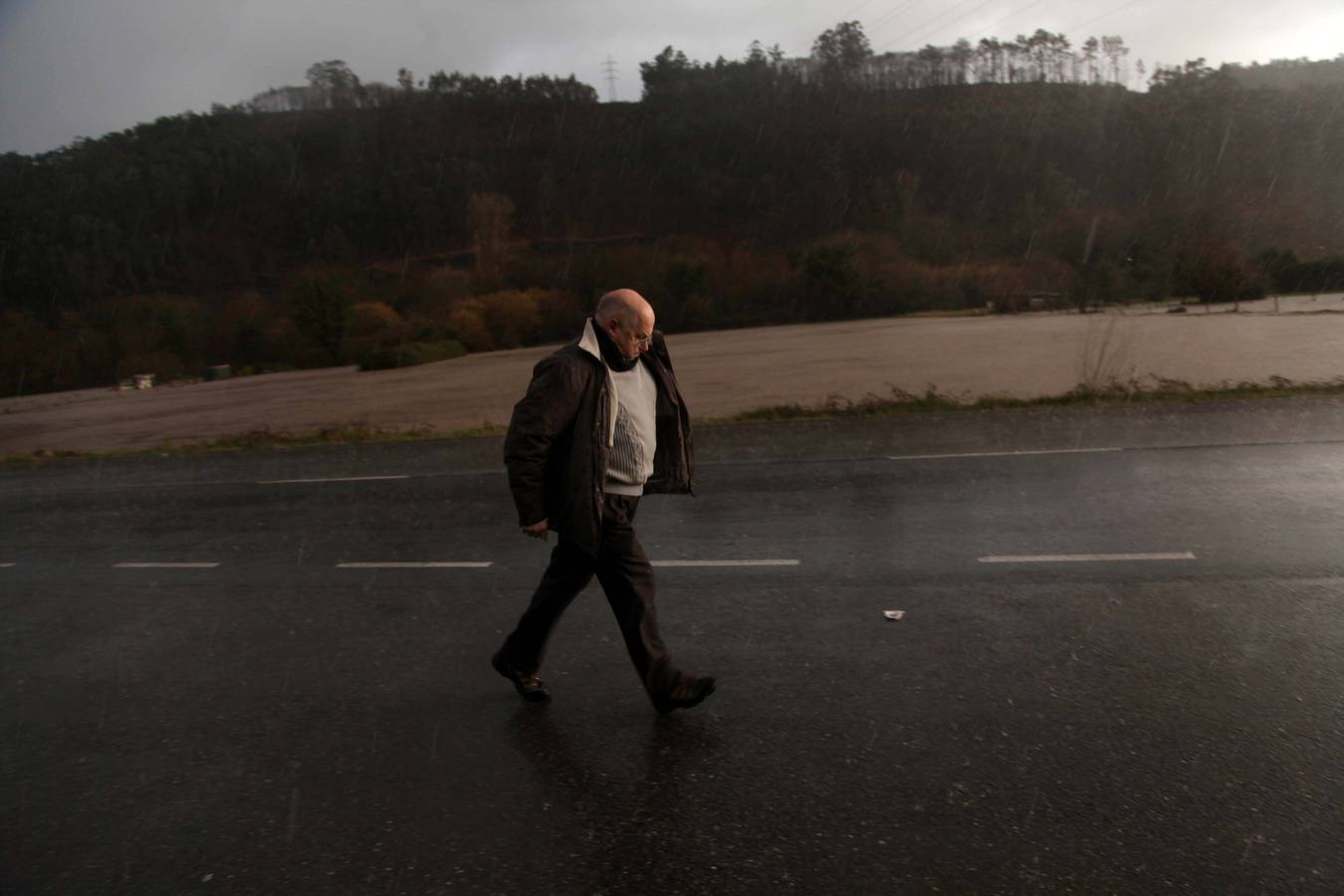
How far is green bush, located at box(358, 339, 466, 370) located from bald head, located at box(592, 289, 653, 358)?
25.9 m

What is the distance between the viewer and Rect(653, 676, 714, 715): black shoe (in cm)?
434

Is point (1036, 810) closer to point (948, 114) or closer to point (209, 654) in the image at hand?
point (209, 654)

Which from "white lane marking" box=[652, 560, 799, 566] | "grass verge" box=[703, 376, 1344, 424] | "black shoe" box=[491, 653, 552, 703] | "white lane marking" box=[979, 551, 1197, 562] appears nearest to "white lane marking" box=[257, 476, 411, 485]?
"grass verge" box=[703, 376, 1344, 424]

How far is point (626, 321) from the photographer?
4289mm

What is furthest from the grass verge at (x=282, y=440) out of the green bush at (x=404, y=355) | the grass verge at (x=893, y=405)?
the green bush at (x=404, y=355)

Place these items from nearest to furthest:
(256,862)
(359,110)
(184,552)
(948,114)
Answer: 1. (256,862)
2. (184,552)
3. (948,114)
4. (359,110)

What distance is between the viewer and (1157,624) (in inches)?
203

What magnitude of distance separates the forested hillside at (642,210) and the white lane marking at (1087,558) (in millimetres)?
18609

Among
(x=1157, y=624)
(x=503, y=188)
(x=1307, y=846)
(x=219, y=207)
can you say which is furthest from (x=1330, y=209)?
(x=219, y=207)

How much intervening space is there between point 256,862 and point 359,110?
70.7m

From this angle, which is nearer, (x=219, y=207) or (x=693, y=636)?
(x=693, y=636)

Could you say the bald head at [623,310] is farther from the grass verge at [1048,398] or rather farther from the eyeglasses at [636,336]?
the grass verge at [1048,398]

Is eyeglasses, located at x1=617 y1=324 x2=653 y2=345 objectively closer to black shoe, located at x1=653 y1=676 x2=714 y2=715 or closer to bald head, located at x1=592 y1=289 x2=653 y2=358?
bald head, located at x1=592 y1=289 x2=653 y2=358

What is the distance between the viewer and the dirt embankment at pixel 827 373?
639 inches
